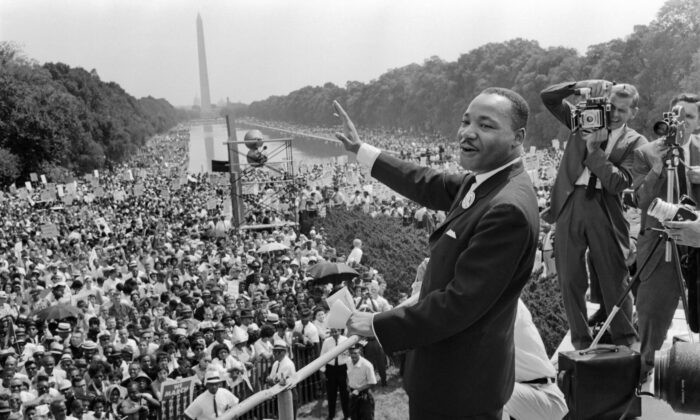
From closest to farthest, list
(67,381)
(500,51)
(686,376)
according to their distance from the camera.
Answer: (686,376), (67,381), (500,51)

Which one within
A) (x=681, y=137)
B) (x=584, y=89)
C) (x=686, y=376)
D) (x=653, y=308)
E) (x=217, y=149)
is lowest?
(x=217, y=149)

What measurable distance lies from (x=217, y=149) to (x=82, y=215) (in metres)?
125

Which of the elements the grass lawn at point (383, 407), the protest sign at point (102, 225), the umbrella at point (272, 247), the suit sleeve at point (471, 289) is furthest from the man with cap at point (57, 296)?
the suit sleeve at point (471, 289)

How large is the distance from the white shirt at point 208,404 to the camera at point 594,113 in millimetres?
4905

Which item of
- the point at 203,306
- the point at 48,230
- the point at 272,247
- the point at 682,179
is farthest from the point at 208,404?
the point at 48,230

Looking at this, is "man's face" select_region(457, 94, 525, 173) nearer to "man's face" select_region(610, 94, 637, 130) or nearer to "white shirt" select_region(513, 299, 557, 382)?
"white shirt" select_region(513, 299, 557, 382)

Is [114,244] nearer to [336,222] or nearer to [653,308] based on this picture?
[336,222]

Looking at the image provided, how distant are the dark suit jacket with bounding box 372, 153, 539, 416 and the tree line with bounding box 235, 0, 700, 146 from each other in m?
31.6

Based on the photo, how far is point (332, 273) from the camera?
13.8 m

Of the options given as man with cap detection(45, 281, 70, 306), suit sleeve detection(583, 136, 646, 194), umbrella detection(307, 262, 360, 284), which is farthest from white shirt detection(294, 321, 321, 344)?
suit sleeve detection(583, 136, 646, 194)

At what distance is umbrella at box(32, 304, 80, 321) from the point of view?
11844mm

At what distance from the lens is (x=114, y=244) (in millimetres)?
19656

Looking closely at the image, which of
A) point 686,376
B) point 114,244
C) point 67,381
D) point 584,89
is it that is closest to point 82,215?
point 114,244

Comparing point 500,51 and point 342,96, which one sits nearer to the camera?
point 500,51
